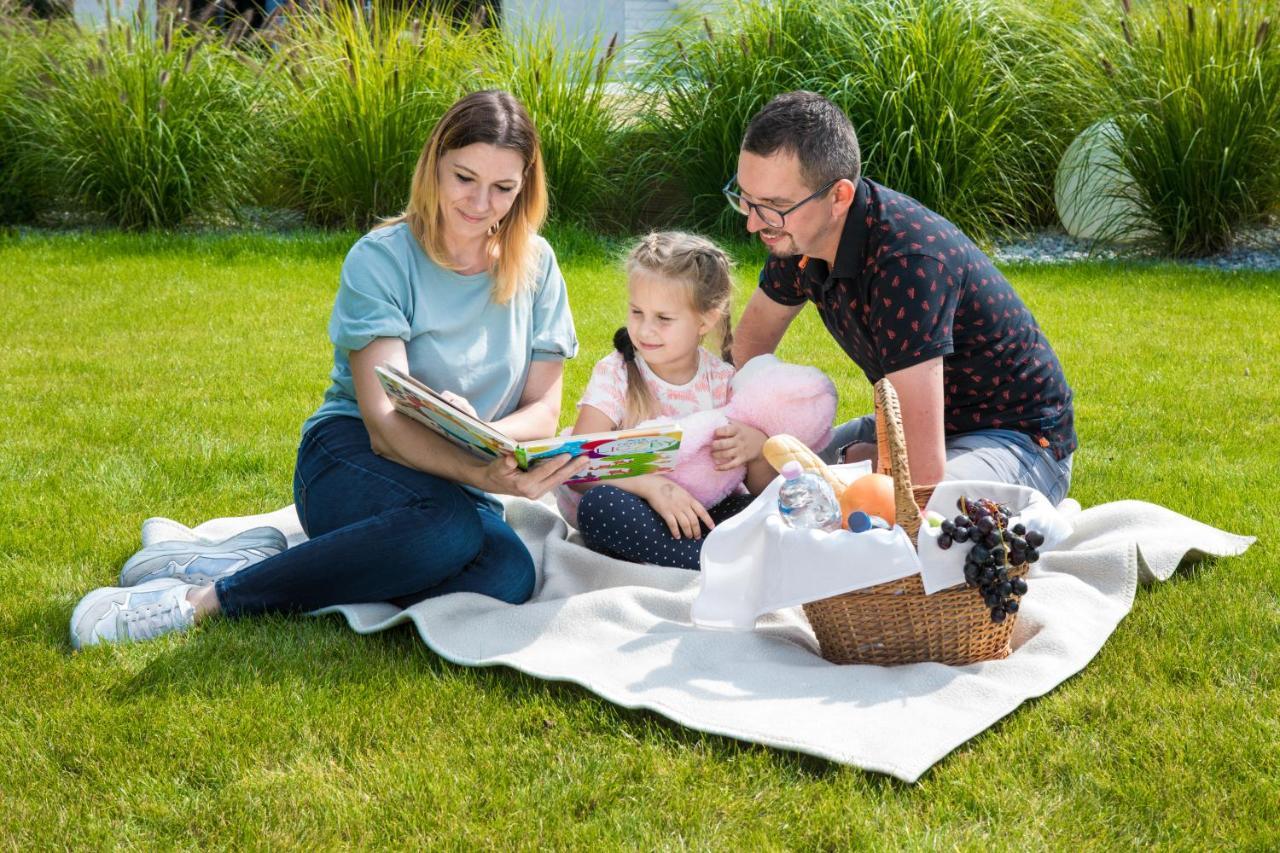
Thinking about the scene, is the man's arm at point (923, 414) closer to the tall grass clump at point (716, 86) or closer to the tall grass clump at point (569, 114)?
the tall grass clump at point (716, 86)

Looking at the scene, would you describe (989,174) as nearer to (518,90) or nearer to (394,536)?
(518,90)

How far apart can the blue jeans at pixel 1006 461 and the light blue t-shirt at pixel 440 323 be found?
1.19 metres

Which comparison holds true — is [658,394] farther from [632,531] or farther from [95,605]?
[95,605]

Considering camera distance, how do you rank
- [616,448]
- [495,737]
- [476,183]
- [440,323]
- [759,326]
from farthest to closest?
[759,326], [440,323], [476,183], [616,448], [495,737]

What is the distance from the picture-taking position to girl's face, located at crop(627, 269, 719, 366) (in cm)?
385

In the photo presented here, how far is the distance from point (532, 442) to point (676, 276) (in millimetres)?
959

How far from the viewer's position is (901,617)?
302 cm

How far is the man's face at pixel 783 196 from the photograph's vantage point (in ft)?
10.9

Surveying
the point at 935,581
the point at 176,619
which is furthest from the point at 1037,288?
the point at 176,619

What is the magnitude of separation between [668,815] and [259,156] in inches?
318

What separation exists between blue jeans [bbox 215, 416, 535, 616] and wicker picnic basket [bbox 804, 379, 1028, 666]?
0.94 meters

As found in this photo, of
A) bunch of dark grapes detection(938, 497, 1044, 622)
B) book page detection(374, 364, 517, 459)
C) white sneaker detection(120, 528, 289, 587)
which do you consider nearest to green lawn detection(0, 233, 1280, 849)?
white sneaker detection(120, 528, 289, 587)

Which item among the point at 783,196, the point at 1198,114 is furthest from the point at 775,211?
the point at 1198,114

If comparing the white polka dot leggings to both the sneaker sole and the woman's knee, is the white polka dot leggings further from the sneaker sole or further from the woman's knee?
the sneaker sole
